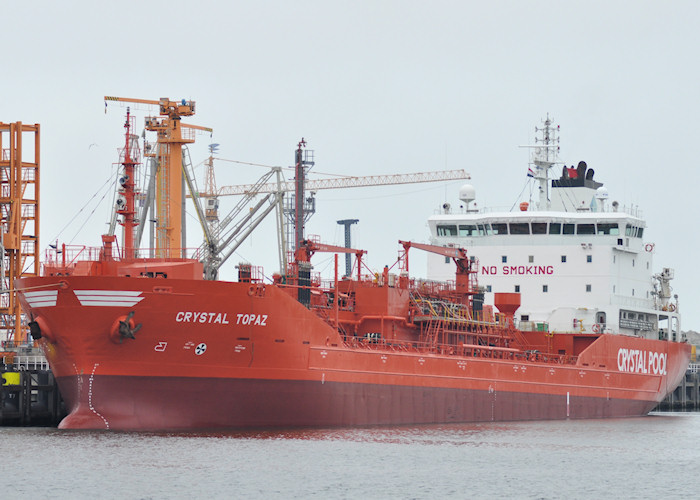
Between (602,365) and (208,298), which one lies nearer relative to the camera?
(208,298)

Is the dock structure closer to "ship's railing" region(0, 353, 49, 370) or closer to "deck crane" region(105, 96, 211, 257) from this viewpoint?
"ship's railing" region(0, 353, 49, 370)

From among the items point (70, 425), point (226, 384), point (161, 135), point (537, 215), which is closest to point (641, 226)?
point (537, 215)

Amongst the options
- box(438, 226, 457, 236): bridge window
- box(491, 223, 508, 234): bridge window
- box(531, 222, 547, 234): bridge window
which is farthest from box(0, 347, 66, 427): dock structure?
box(531, 222, 547, 234): bridge window

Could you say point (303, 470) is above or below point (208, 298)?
below

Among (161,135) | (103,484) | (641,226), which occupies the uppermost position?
(161,135)

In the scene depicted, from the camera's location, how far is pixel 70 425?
30750 millimetres

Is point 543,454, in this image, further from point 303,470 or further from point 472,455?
point 303,470

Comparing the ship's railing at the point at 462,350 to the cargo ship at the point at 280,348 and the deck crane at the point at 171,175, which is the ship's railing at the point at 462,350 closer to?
the cargo ship at the point at 280,348

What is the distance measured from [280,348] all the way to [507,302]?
1192 centimetres

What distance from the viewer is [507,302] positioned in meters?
41.2

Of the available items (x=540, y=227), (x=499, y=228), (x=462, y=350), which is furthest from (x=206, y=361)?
(x=540, y=227)

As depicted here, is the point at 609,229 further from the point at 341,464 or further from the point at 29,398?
the point at 29,398

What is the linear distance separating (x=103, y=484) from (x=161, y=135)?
23.3 m

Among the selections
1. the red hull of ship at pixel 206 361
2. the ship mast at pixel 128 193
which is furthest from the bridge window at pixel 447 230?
the ship mast at pixel 128 193
